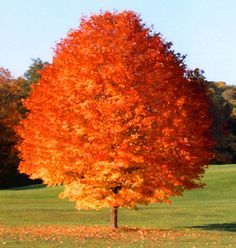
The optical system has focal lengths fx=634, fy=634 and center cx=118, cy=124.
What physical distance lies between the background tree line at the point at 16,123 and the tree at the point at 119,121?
120ft

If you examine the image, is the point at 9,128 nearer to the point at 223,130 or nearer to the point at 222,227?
the point at 223,130

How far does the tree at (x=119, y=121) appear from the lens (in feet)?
78.5

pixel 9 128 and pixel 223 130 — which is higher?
pixel 223 130

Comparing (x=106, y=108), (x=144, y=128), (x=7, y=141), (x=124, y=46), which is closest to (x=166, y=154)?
(x=144, y=128)

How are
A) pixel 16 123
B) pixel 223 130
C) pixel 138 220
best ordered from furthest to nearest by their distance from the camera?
pixel 223 130
pixel 16 123
pixel 138 220

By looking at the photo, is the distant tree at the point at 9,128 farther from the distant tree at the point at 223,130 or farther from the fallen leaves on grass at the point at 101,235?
the fallen leaves on grass at the point at 101,235

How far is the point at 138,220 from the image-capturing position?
3575 cm

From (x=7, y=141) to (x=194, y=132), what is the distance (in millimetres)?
46199

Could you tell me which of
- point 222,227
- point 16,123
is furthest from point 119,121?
point 16,123

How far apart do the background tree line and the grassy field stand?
6.93 metres

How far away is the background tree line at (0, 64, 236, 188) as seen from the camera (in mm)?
68169

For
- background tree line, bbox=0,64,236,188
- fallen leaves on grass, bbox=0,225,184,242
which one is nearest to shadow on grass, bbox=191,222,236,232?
fallen leaves on grass, bbox=0,225,184,242

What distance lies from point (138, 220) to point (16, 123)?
115 feet

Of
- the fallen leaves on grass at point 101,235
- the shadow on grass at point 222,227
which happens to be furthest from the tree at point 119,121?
the shadow on grass at point 222,227
